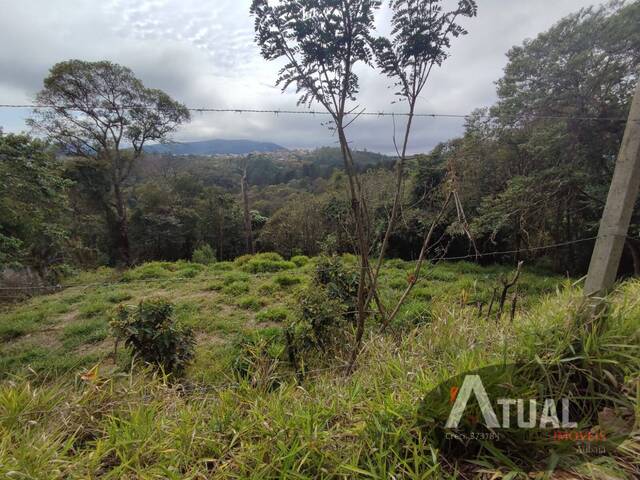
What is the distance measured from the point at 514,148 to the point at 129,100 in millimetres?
12981

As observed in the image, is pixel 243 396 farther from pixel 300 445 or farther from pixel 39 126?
pixel 39 126

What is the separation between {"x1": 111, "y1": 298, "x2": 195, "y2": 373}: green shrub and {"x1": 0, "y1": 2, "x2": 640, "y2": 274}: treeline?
1851 mm

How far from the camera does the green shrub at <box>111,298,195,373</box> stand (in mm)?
2533

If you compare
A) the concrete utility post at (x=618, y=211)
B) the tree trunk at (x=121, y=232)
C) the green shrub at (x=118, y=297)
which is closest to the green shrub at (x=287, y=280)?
the green shrub at (x=118, y=297)

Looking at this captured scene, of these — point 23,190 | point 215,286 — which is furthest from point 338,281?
point 23,190

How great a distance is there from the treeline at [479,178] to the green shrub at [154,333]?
1851 mm

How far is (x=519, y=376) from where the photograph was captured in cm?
125

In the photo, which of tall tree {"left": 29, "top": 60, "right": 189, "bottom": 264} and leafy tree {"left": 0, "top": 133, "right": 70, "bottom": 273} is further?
tall tree {"left": 29, "top": 60, "right": 189, "bottom": 264}

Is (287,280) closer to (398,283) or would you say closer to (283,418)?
(398,283)

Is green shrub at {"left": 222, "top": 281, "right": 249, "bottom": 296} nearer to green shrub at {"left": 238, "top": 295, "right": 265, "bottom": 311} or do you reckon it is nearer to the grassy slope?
green shrub at {"left": 238, "top": 295, "right": 265, "bottom": 311}

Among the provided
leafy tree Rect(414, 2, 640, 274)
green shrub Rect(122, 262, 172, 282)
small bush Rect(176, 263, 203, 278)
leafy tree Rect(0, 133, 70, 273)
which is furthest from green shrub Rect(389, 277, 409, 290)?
leafy tree Rect(0, 133, 70, 273)

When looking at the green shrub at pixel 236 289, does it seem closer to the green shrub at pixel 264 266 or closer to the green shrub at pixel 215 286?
the green shrub at pixel 215 286

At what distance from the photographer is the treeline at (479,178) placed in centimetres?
474

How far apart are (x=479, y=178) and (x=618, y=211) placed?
754cm
